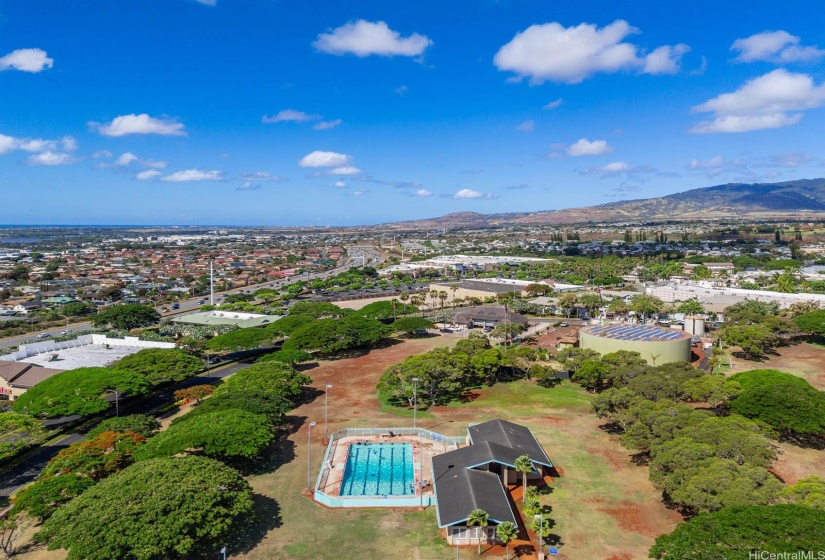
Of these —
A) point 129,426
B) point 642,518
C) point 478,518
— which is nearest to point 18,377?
point 129,426

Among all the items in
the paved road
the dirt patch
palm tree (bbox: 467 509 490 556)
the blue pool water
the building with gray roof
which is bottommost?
the blue pool water

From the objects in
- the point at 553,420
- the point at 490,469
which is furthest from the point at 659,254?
the point at 490,469

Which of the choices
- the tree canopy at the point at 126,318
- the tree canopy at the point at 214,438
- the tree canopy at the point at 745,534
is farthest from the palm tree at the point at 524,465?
the tree canopy at the point at 126,318

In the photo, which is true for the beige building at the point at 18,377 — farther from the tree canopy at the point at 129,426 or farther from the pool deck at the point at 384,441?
the pool deck at the point at 384,441

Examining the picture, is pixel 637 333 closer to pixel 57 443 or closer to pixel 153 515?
pixel 153 515

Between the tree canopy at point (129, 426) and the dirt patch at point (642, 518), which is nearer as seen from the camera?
the dirt patch at point (642, 518)

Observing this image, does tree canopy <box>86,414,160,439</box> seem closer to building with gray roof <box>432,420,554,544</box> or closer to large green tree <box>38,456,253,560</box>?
large green tree <box>38,456,253,560</box>

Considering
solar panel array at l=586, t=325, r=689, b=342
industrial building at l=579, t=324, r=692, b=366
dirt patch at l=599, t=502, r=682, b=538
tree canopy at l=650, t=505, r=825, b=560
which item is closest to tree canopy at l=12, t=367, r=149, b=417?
dirt patch at l=599, t=502, r=682, b=538
